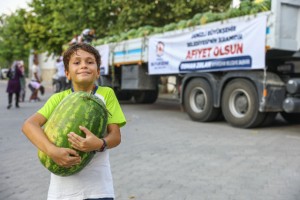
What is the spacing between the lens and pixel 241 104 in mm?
8836

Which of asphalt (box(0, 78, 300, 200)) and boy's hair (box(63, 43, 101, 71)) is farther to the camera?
asphalt (box(0, 78, 300, 200))

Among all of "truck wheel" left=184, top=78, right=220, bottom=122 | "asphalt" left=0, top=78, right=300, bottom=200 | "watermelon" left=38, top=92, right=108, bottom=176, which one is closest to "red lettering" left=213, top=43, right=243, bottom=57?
"truck wheel" left=184, top=78, right=220, bottom=122

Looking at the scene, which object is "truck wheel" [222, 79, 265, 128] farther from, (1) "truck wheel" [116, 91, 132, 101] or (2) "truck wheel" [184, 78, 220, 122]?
(1) "truck wheel" [116, 91, 132, 101]

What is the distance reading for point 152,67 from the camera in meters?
11.7

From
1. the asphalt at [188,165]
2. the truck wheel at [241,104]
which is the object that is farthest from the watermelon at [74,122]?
the truck wheel at [241,104]

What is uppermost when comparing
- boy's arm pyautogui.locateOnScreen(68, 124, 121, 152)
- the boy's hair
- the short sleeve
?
the boy's hair

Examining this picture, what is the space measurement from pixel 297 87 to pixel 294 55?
0.79 m

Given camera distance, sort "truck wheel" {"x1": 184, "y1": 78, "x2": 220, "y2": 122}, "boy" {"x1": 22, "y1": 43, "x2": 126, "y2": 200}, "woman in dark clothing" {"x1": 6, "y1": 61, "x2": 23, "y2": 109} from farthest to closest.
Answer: "woman in dark clothing" {"x1": 6, "y1": 61, "x2": 23, "y2": 109} < "truck wheel" {"x1": 184, "y1": 78, "x2": 220, "y2": 122} < "boy" {"x1": 22, "y1": 43, "x2": 126, "y2": 200}

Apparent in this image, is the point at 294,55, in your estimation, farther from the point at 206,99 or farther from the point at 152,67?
the point at 152,67

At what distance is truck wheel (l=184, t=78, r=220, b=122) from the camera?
9609 millimetres

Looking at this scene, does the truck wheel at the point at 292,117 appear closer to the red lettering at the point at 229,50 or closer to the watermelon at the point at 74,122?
the red lettering at the point at 229,50

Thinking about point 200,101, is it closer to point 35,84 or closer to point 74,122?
point 74,122

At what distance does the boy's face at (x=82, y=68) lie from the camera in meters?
2.26

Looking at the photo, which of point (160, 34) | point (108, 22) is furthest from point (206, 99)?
point (108, 22)
